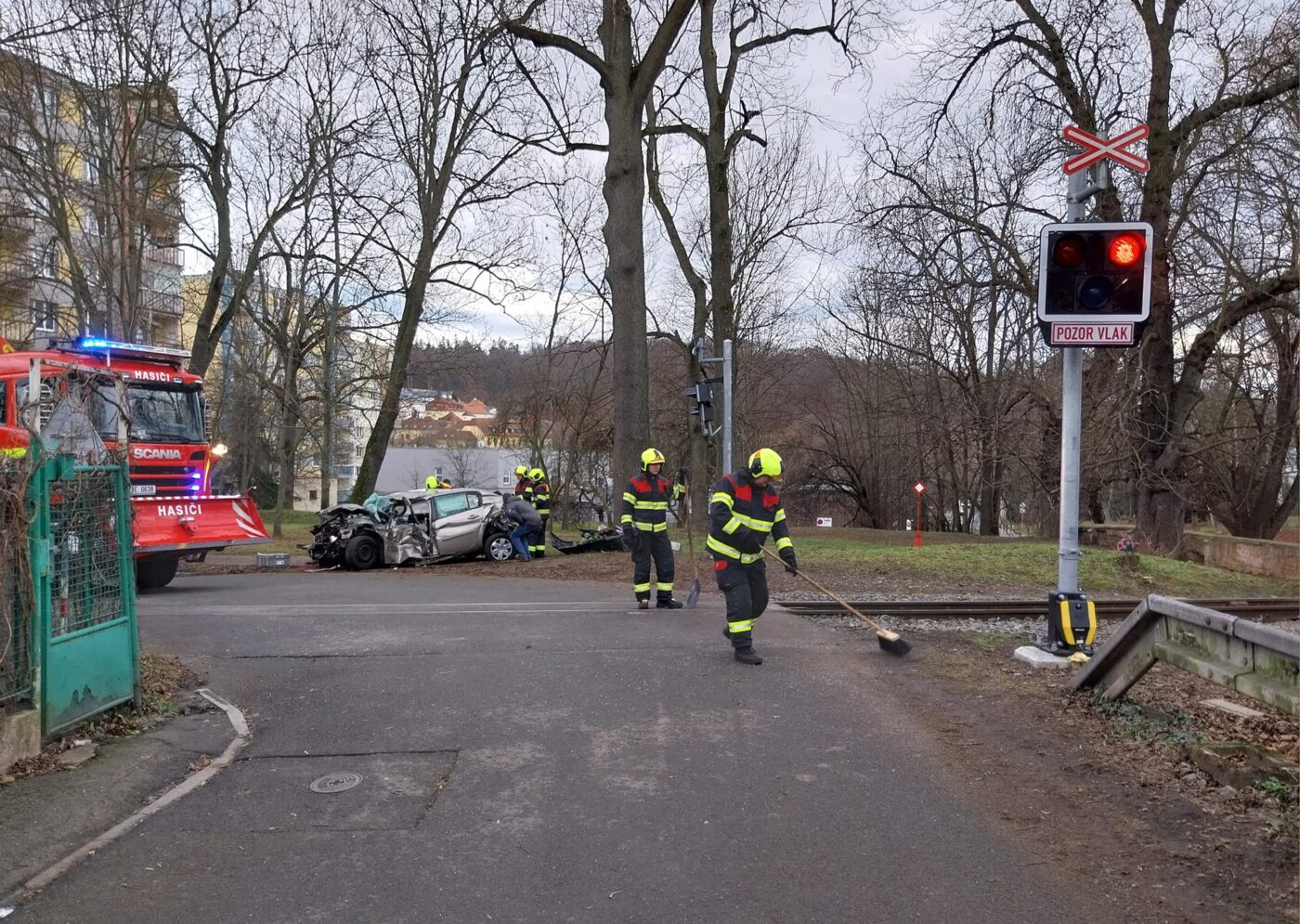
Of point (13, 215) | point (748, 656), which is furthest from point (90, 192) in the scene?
point (748, 656)

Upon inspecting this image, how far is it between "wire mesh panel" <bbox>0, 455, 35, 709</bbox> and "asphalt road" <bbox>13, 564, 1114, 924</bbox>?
1.25 meters

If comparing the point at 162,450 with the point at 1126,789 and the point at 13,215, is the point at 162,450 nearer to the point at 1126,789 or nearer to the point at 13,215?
the point at 13,215

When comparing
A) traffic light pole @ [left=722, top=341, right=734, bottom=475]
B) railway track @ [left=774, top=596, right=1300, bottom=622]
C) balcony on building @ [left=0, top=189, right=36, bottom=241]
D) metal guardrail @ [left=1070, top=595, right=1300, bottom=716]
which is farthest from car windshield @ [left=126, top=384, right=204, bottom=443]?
metal guardrail @ [left=1070, top=595, right=1300, bottom=716]

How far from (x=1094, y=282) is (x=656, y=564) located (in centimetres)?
541

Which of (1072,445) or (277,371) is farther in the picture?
(277,371)

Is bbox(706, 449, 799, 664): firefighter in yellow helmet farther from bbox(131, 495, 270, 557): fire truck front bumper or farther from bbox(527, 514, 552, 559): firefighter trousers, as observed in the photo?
bbox(527, 514, 552, 559): firefighter trousers

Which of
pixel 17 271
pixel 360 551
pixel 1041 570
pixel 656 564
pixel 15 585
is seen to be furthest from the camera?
pixel 17 271

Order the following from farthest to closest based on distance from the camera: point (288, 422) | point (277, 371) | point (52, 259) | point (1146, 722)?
point (277, 371)
point (288, 422)
point (52, 259)
point (1146, 722)

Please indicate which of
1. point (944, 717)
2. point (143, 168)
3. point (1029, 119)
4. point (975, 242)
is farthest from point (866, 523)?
point (944, 717)

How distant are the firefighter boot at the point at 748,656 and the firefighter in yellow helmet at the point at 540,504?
392 inches

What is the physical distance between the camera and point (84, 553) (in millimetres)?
5910

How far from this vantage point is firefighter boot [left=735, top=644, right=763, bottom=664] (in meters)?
7.91

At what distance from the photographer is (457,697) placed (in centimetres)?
687

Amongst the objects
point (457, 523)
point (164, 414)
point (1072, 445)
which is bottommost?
point (457, 523)
